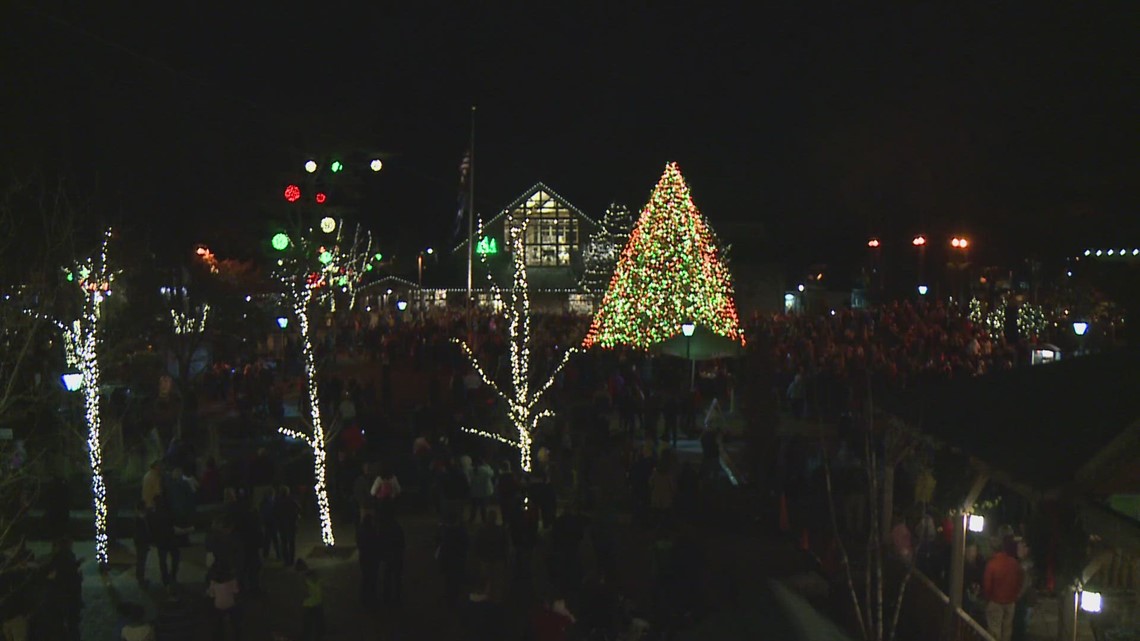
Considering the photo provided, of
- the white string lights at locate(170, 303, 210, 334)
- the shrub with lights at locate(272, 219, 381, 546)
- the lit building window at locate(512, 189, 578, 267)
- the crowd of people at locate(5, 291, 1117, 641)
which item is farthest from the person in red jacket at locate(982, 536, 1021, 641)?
the lit building window at locate(512, 189, 578, 267)

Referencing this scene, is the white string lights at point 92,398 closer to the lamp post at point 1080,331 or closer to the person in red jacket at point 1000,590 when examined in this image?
the person in red jacket at point 1000,590

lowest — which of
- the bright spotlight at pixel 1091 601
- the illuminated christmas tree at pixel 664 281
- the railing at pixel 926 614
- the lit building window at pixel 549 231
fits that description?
the railing at pixel 926 614

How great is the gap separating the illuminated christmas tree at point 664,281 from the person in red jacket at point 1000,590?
65.4 ft

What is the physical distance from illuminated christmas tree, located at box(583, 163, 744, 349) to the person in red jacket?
19934 millimetres

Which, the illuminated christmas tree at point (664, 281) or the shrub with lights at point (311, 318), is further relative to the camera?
the illuminated christmas tree at point (664, 281)

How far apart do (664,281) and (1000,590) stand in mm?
20824

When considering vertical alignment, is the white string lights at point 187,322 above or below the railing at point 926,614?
above

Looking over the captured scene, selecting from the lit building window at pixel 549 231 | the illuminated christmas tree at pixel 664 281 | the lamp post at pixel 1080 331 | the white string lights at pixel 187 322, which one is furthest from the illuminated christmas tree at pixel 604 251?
the white string lights at pixel 187 322

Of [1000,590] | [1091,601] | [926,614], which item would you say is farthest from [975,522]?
[1091,601]

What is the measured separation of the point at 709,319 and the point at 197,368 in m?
13.6

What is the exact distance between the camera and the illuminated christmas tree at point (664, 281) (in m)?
29.9

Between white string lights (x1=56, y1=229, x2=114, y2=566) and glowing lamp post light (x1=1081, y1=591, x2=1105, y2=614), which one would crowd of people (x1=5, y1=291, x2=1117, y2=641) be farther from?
glowing lamp post light (x1=1081, y1=591, x2=1105, y2=614)

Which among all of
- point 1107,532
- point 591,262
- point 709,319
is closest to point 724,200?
point 591,262

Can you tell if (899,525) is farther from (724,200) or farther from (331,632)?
(724,200)
